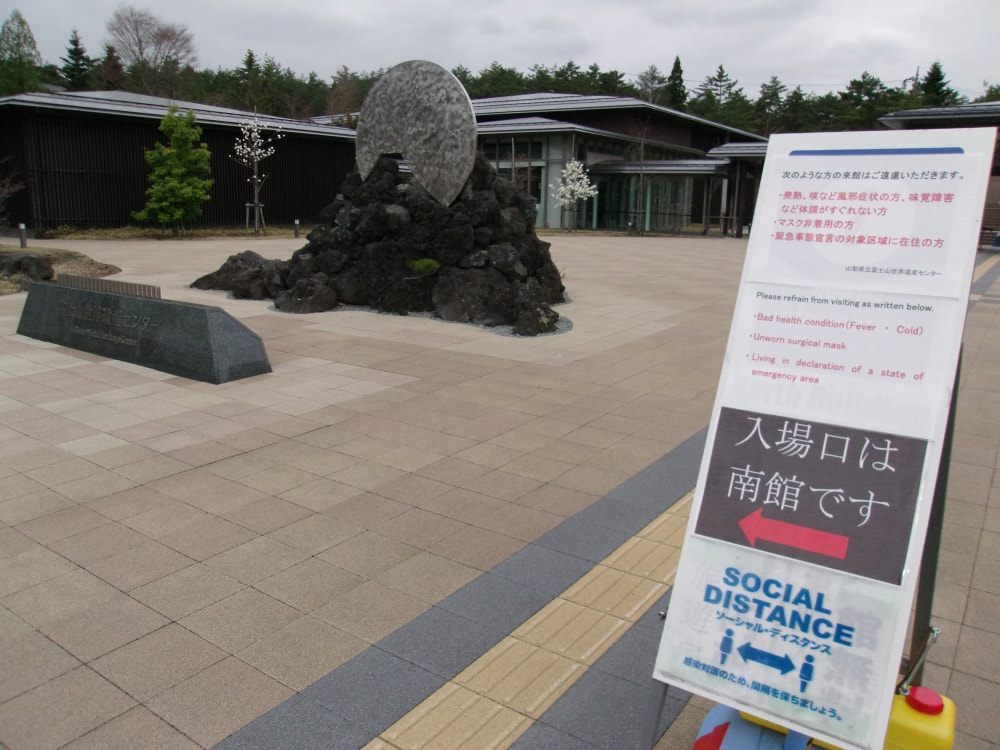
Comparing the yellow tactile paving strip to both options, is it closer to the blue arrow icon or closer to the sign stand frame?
the sign stand frame

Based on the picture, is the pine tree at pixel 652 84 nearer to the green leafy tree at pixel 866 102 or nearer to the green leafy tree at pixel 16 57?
the green leafy tree at pixel 866 102

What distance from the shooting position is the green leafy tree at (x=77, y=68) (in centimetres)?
5859

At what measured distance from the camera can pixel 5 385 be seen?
8.25 metres

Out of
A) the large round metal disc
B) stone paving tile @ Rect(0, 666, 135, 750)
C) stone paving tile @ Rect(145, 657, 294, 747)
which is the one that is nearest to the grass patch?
the large round metal disc

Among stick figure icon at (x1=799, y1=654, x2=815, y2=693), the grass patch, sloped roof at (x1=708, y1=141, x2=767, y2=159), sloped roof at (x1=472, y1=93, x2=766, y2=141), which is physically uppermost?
sloped roof at (x1=472, y1=93, x2=766, y2=141)

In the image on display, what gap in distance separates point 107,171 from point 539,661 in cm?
2911

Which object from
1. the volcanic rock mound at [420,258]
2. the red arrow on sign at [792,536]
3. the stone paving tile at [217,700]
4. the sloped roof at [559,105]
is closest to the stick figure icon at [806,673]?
the red arrow on sign at [792,536]

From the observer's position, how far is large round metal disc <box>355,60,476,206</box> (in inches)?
492

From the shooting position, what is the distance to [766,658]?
2.45 m

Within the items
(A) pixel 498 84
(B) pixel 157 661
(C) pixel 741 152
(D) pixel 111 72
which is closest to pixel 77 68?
(D) pixel 111 72

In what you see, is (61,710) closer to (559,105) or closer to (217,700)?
(217,700)

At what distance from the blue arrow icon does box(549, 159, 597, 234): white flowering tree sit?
35191 millimetres

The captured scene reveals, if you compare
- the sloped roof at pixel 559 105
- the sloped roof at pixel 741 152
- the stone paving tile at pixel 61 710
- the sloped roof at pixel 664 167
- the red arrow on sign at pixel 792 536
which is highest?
the sloped roof at pixel 559 105

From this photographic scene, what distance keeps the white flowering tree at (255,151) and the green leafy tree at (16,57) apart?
1756cm
